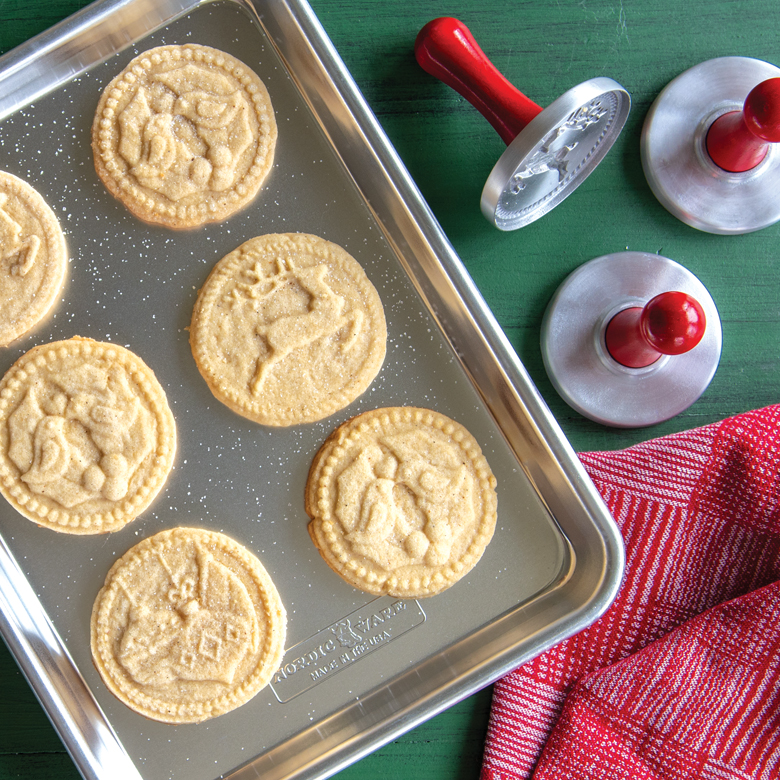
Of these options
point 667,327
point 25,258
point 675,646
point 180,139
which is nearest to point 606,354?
point 667,327

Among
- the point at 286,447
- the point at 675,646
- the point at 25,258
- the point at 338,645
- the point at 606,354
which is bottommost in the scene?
the point at 675,646

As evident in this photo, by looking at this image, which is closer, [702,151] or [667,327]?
[667,327]

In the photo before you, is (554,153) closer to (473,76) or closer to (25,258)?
(473,76)

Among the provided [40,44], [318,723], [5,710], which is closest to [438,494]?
[318,723]

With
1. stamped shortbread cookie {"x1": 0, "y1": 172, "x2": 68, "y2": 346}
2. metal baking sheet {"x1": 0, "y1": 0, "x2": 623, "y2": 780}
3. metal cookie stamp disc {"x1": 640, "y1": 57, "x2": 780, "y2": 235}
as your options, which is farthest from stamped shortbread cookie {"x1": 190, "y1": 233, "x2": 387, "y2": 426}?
metal cookie stamp disc {"x1": 640, "y1": 57, "x2": 780, "y2": 235}

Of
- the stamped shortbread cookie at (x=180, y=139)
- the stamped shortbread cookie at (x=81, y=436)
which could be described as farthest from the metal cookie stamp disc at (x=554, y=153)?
the stamped shortbread cookie at (x=81, y=436)

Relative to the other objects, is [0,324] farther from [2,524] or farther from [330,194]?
[330,194]
